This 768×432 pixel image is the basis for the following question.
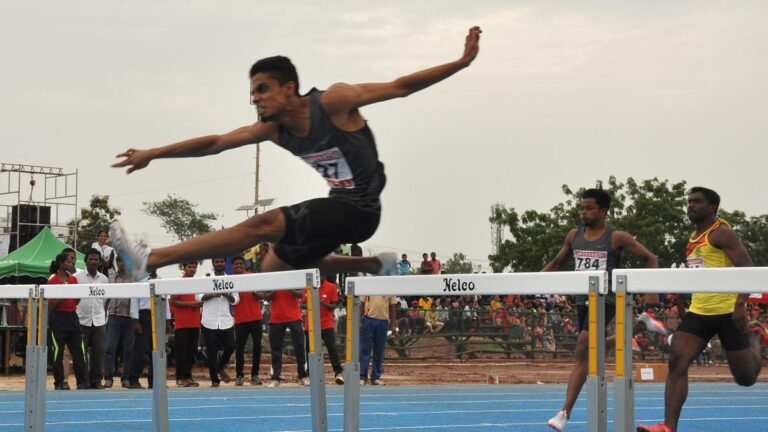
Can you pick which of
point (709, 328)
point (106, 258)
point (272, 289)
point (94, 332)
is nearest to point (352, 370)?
point (272, 289)

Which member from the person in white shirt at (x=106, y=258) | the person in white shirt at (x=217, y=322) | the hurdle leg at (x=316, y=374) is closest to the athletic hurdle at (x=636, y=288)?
the hurdle leg at (x=316, y=374)

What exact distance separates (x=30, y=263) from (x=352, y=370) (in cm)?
1667

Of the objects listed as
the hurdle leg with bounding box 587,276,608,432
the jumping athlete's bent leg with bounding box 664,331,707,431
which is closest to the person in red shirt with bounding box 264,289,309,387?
the jumping athlete's bent leg with bounding box 664,331,707,431

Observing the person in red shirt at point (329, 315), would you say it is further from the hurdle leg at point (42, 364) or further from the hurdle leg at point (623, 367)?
the hurdle leg at point (623, 367)

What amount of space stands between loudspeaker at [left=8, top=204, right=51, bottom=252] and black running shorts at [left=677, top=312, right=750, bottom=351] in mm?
22803

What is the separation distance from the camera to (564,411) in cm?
875

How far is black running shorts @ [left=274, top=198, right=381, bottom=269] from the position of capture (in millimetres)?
6176

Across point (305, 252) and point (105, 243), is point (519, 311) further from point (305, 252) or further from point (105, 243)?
point (305, 252)

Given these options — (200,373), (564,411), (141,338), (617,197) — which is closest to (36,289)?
(564,411)

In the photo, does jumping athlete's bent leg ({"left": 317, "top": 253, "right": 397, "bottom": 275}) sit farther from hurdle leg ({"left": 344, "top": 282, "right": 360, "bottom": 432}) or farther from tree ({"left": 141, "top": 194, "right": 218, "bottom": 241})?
tree ({"left": 141, "top": 194, "right": 218, "bottom": 241})

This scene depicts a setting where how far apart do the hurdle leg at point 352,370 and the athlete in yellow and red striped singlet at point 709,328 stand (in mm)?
2440

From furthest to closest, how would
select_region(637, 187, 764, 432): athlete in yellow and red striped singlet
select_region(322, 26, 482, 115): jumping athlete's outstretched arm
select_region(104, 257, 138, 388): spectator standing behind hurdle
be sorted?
select_region(104, 257, 138, 388): spectator standing behind hurdle, select_region(637, 187, 764, 432): athlete in yellow and red striped singlet, select_region(322, 26, 482, 115): jumping athlete's outstretched arm

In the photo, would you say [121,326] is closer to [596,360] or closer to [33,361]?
[33,361]

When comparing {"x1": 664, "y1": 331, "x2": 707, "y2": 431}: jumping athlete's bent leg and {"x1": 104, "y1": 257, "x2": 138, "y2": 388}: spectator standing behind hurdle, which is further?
{"x1": 104, "y1": 257, "x2": 138, "y2": 388}: spectator standing behind hurdle
